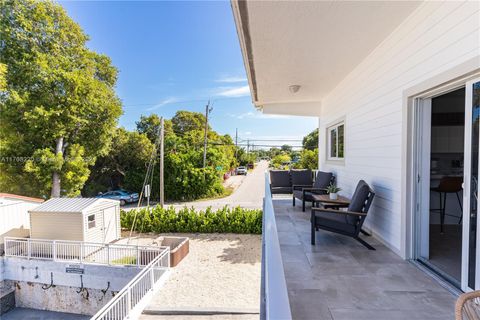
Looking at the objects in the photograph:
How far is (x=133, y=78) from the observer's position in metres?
18.7

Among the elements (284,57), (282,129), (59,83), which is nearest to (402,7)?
(284,57)

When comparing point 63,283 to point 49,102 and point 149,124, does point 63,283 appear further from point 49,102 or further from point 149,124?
point 149,124

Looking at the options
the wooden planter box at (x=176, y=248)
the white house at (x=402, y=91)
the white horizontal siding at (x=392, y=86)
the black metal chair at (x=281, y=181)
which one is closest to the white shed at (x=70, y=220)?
the wooden planter box at (x=176, y=248)

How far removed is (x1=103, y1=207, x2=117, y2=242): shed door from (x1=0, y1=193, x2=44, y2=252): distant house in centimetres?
321

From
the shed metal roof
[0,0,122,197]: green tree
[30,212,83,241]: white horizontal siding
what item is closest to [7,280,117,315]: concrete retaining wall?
[30,212,83,241]: white horizontal siding

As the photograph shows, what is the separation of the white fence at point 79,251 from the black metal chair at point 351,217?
597 cm

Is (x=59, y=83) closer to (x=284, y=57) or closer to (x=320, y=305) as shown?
(x=284, y=57)

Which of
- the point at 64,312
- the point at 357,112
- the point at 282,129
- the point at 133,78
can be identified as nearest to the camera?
the point at 357,112

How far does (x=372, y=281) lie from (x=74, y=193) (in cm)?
1543

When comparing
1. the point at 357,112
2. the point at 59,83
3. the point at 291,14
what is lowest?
the point at 357,112

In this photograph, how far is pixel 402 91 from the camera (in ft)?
9.57

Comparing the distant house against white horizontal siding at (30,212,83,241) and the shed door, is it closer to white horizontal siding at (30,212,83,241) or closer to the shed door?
white horizontal siding at (30,212,83,241)

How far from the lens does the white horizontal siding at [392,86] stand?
7.01ft

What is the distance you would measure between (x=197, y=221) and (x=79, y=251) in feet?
14.5
